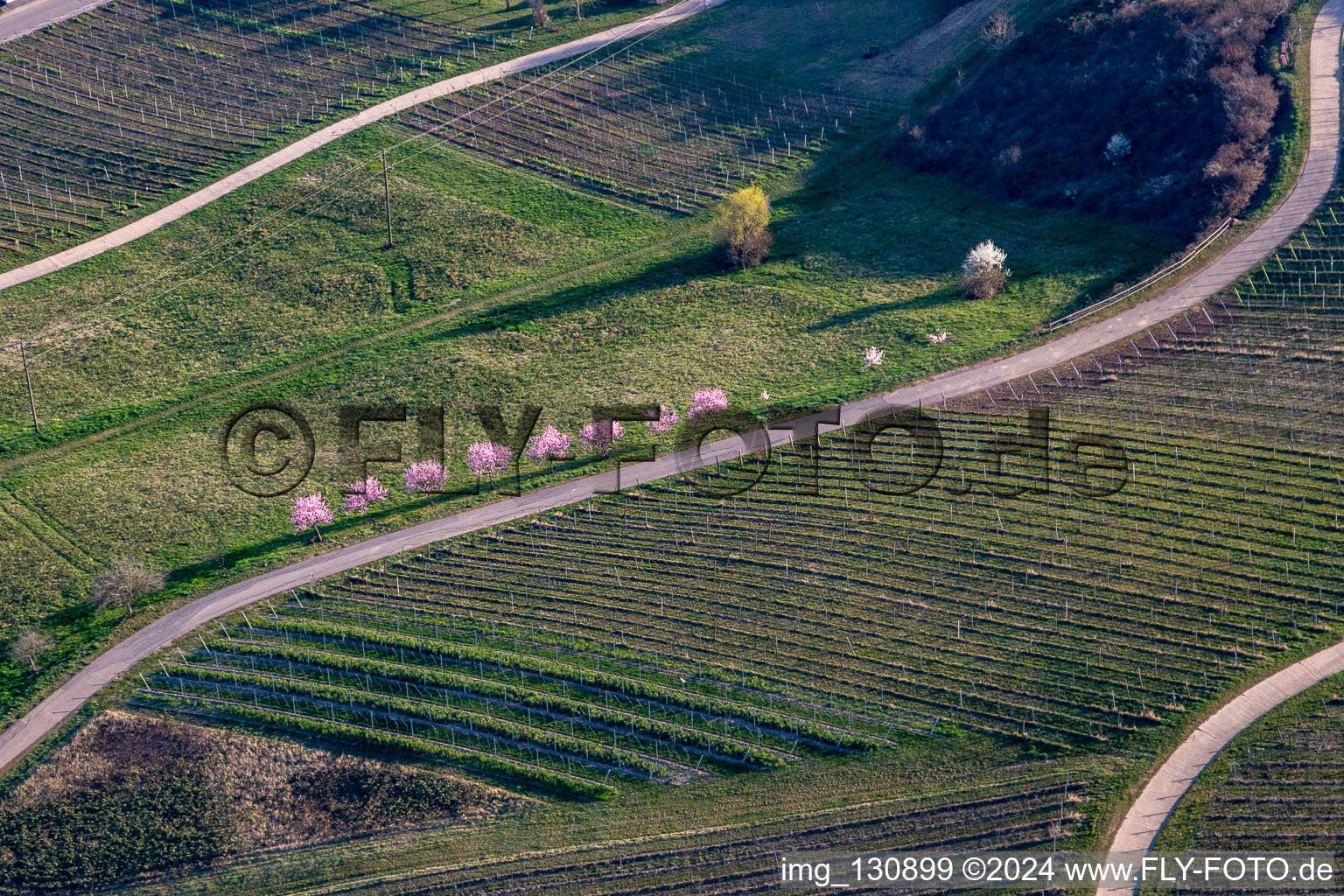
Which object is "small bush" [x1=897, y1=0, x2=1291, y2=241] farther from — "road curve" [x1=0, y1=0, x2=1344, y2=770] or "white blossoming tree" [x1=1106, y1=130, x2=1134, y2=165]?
"road curve" [x1=0, y1=0, x2=1344, y2=770]

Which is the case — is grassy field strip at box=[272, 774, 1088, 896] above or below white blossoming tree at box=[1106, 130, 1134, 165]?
below

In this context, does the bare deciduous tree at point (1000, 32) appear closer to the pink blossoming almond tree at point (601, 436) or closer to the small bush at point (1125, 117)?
the small bush at point (1125, 117)

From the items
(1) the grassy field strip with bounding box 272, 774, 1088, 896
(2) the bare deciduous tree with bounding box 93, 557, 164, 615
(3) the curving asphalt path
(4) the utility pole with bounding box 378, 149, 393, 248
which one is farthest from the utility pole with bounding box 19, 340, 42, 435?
(3) the curving asphalt path

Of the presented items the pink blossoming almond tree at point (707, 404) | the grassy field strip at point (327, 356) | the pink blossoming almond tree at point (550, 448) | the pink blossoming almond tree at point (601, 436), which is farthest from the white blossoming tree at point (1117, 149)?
the pink blossoming almond tree at point (550, 448)

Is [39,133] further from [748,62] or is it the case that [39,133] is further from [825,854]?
[825,854]

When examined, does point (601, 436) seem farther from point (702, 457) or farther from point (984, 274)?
point (984, 274)

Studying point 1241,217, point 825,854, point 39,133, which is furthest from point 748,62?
point 825,854
